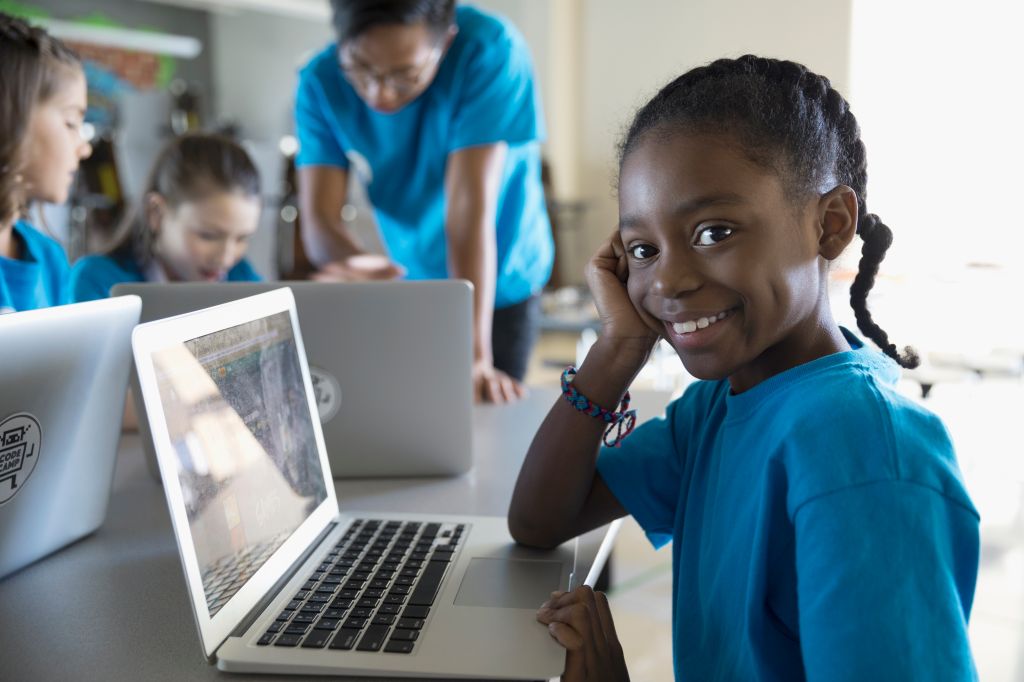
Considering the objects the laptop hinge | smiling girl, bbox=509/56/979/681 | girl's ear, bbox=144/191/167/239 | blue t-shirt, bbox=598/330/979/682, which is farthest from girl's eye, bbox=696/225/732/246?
girl's ear, bbox=144/191/167/239

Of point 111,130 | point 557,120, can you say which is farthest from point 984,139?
point 111,130

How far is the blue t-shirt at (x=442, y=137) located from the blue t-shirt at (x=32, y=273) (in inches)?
19.8

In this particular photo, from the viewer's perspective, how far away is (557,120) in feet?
18.5

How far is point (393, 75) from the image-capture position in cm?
146

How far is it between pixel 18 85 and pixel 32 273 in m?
0.28

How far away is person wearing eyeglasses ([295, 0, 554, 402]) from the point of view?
57.8 inches

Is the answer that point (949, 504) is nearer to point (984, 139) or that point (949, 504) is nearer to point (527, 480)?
point (527, 480)

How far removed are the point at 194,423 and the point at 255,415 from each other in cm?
10

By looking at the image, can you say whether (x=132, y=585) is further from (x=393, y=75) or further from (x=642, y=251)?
(x=393, y=75)

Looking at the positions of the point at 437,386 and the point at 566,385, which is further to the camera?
the point at 437,386

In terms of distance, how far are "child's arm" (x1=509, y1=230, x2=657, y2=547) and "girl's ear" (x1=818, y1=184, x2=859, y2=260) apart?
0.18 m

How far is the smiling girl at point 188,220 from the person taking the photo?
1.66 meters

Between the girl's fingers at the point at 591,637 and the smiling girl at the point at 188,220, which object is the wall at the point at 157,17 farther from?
the girl's fingers at the point at 591,637

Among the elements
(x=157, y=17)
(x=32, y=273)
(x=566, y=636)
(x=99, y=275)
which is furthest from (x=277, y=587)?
(x=157, y=17)
